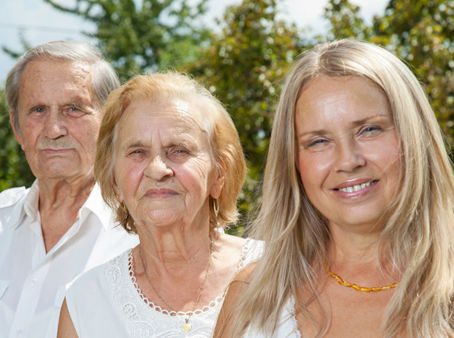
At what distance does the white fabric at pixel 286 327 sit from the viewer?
8.37ft

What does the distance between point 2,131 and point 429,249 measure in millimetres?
19719

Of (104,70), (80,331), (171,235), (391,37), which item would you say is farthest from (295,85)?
(391,37)

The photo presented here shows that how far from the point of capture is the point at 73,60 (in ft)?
13.0

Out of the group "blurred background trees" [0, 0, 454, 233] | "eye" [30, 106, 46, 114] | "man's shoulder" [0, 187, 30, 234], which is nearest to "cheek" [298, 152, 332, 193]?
"eye" [30, 106, 46, 114]

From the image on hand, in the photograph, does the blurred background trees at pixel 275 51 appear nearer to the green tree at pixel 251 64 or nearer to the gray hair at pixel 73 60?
the green tree at pixel 251 64

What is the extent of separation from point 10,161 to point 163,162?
1745 centimetres

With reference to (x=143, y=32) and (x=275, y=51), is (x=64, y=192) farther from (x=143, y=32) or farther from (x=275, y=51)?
(x=143, y=32)

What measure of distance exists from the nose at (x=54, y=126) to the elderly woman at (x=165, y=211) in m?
0.58

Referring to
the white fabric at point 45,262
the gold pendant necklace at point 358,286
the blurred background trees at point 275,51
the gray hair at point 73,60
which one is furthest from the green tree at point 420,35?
the gold pendant necklace at point 358,286

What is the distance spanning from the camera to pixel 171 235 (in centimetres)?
314

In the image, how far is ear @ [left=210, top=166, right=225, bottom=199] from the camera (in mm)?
3225

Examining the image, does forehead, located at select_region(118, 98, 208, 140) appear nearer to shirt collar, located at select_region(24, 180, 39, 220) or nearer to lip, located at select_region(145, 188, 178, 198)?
lip, located at select_region(145, 188, 178, 198)

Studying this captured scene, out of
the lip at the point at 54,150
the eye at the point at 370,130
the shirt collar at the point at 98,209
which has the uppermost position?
the eye at the point at 370,130

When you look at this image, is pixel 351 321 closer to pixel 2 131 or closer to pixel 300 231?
pixel 300 231
